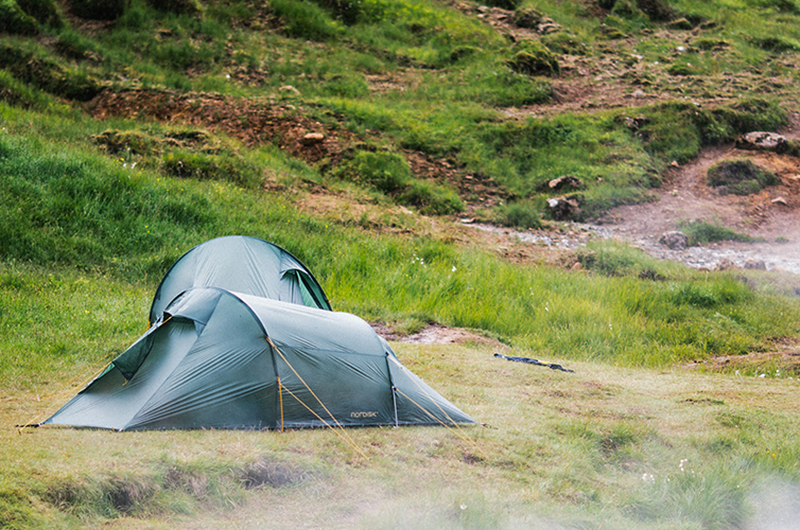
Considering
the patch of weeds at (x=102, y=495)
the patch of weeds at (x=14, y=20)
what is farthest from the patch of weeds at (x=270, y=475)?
the patch of weeds at (x=14, y=20)

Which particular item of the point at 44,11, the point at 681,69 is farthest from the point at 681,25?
the point at 44,11

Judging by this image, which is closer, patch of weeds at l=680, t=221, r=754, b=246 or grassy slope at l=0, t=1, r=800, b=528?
grassy slope at l=0, t=1, r=800, b=528

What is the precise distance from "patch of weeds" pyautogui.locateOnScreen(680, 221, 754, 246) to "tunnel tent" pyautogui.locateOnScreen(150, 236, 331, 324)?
14475 mm

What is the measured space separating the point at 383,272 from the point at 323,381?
23.3ft

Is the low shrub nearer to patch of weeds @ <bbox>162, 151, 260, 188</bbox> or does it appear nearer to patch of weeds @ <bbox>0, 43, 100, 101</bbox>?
patch of weeds @ <bbox>162, 151, 260, 188</bbox>

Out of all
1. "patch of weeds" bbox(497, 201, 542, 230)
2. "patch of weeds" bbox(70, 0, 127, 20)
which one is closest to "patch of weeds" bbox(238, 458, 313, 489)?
"patch of weeds" bbox(497, 201, 542, 230)

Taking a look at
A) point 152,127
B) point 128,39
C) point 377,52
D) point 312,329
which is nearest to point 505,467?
point 312,329

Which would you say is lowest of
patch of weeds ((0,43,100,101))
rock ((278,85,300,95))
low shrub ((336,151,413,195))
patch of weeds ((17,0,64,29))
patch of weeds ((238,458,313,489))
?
low shrub ((336,151,413,195))

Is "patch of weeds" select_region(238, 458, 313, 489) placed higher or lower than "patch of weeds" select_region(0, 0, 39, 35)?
lower

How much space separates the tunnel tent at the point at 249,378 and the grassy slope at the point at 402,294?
1.15 ft

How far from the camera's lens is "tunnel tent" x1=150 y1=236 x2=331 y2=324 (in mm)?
8508

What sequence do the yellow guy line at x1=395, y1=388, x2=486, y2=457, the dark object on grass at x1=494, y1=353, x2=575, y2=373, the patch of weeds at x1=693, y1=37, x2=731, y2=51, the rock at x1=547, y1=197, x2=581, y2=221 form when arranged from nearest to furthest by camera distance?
1. the yellow guy line at x1=395, y1=388, x2=486, y2=457
2. the dark object on grass at x1=494, y1=353, x2=575, y2=373
3. the rock at x1=547, y1=197, x2=581, y2=221
4. the patch of weeds at x1=693, y1=37, x2=731, y2=51

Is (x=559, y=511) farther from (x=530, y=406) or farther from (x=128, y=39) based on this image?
(x=128, y=39)

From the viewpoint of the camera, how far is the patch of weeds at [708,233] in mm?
19547
